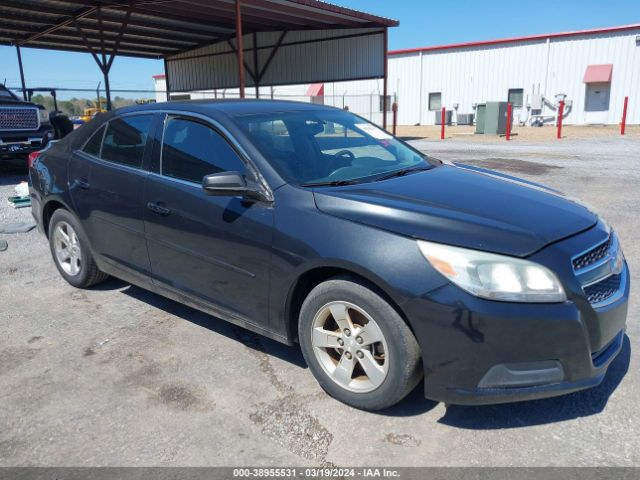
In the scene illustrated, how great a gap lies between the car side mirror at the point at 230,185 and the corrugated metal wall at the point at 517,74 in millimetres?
34075

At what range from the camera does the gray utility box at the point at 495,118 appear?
25156 millimetres

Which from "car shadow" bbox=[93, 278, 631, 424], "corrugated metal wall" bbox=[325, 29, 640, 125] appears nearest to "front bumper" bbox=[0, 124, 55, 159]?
"car shadow" bbox=[93, 278, 631, 424]

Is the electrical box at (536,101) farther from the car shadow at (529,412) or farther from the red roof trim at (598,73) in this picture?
the car shadow at (529,412)

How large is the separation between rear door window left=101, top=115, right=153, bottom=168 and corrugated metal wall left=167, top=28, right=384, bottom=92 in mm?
17669

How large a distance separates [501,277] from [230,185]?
1.56 meters

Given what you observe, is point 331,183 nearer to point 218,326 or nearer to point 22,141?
point 218,326

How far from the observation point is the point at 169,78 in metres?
27.9

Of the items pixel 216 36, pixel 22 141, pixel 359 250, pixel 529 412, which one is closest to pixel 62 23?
pixel 216 36

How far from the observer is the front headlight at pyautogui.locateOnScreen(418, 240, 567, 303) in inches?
94.0

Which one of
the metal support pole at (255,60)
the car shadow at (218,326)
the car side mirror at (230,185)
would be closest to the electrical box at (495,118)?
the metal support pole at (255,60)

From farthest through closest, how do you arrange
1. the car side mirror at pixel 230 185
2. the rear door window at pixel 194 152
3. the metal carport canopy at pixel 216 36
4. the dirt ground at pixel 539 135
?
the dirt ground at pixel 539 135, the metal carport canopy at pixel 216 36, the rear door window at pixel 194 152, the car side mirror at pixel 230 185

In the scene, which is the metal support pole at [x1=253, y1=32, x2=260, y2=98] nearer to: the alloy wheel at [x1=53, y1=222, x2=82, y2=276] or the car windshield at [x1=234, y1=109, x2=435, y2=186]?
the alloy wheel at [x1=53, y1=222, x2=82, y2=276]

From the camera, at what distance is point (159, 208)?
11.9 feet

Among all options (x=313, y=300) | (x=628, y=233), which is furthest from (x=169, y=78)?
(x=313, y=300)
